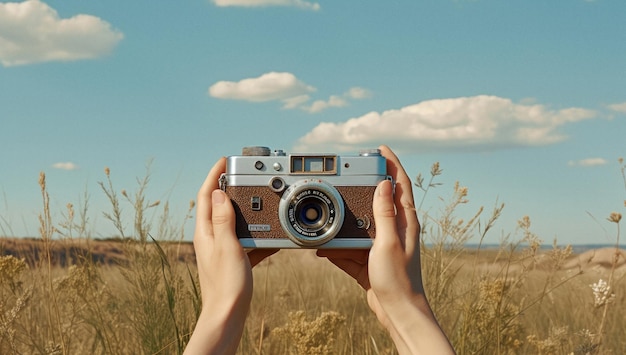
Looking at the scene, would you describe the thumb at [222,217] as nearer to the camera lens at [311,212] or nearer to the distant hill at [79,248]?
the camera lens at [311,212]

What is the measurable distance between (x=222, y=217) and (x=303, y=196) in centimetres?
42

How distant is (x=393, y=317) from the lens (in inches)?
80.7

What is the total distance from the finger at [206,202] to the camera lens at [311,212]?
293 millimetres

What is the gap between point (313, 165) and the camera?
2.62 meters

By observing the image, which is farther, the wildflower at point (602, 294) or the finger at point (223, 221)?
the wildflower at point (602, 294)

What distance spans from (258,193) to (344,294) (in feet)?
→ 17.9

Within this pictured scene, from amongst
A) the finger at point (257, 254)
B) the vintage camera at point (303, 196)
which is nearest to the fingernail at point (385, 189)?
the vintage camera at point (303, 196)

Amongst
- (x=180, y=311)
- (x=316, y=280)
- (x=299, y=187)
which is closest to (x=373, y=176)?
(x=299, y=187)

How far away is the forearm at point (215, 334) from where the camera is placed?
1.95m

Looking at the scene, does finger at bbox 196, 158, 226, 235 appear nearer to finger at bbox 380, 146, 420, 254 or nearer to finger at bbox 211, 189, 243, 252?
finger at bbox 211, 189, 243, 252

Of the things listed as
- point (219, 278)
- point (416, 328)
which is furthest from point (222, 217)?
point (416, 328)

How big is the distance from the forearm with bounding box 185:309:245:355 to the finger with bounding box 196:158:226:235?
328 mm

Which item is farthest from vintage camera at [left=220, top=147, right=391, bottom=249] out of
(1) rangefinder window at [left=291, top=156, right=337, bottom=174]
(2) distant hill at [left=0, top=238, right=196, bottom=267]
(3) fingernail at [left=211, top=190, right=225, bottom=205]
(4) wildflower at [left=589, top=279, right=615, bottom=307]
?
(4) wildflower at [left=589, top=279, right=615, bottom=307]

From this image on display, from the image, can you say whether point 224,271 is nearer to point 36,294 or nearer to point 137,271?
point 137,271
